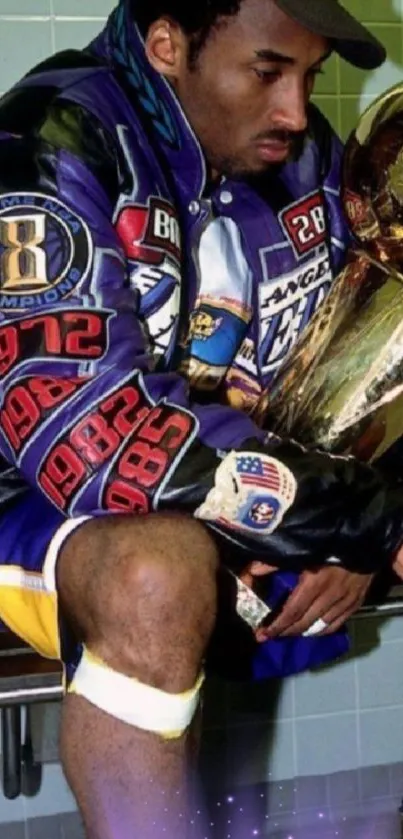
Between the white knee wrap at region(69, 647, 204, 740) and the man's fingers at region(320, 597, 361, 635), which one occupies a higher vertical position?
the white knee wrap at region(69, 647, 204, 740)

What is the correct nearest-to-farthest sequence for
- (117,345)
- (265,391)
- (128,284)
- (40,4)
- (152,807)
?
(152,807), (117,345), (128,284), (265,391), (40,4)

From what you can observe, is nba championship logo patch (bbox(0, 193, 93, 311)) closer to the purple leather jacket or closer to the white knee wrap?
the purple leather jacket

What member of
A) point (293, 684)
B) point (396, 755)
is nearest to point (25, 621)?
point (293, 684)

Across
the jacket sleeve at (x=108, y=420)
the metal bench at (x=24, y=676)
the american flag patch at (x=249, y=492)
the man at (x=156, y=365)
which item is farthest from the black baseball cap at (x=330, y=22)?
the metal bench at (x=24, y=676)

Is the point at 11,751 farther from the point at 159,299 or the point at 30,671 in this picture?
the point at 159,299

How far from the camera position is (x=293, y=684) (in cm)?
182

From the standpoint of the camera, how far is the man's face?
3.96ft

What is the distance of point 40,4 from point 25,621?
0.81 m

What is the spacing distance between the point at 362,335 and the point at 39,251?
34cm

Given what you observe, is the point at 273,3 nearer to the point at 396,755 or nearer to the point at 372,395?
the point at 372,395

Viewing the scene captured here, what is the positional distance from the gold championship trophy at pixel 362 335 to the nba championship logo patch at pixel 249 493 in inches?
7.1

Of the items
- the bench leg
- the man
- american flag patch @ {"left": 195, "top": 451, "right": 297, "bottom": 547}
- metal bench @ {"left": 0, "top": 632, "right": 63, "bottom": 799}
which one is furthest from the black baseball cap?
the bench leg

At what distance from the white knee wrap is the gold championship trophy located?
1.17 feet

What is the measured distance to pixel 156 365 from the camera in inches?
48.6
